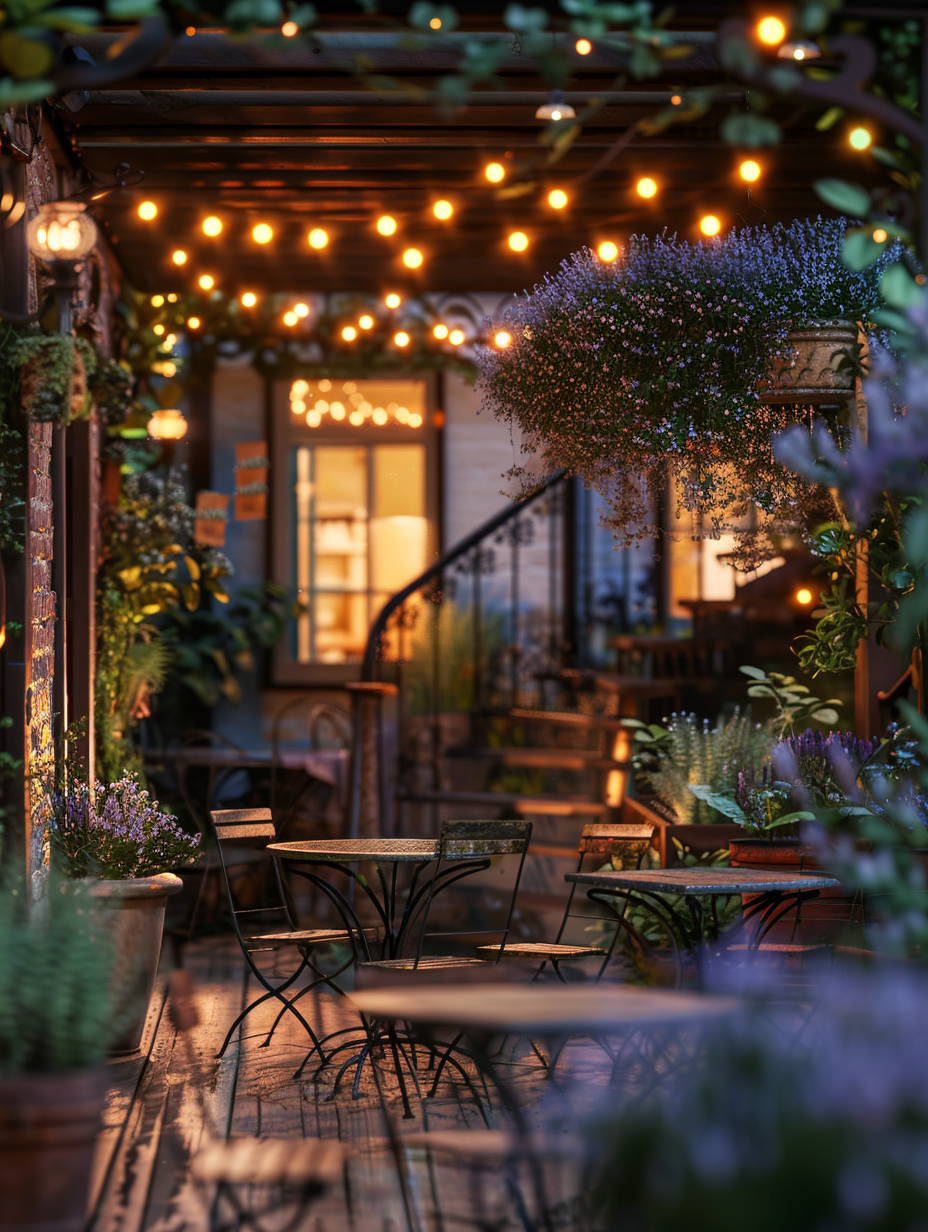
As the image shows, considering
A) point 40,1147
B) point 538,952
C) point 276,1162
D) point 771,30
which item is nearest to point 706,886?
point 538,952

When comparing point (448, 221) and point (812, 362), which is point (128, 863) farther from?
point (448, 221)

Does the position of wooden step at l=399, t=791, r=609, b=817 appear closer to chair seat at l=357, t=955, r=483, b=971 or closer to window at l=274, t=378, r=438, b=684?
window at l=274, t=378, r=438, b=684

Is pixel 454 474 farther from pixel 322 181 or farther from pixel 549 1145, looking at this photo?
pixel 549 1145

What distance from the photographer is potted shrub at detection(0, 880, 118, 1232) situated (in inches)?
97.4

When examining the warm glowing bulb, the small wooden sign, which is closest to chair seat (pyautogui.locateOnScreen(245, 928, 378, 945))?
the warm glowing bulb

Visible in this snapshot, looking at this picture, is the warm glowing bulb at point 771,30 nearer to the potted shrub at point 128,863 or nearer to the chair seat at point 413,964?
the chair seat at point 413,964

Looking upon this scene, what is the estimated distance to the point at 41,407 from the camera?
4559mm

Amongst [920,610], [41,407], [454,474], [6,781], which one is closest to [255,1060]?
[6,781]

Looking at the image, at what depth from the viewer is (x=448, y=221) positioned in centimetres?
677

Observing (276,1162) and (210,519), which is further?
(210,519)

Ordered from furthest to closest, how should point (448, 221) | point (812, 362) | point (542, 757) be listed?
point (542, 757)
point (448, 221)
point (812, 362)

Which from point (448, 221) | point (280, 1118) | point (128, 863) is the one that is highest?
point (448, 221)

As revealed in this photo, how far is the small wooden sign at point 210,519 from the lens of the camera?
7836mm

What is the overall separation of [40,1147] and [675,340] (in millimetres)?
3277
